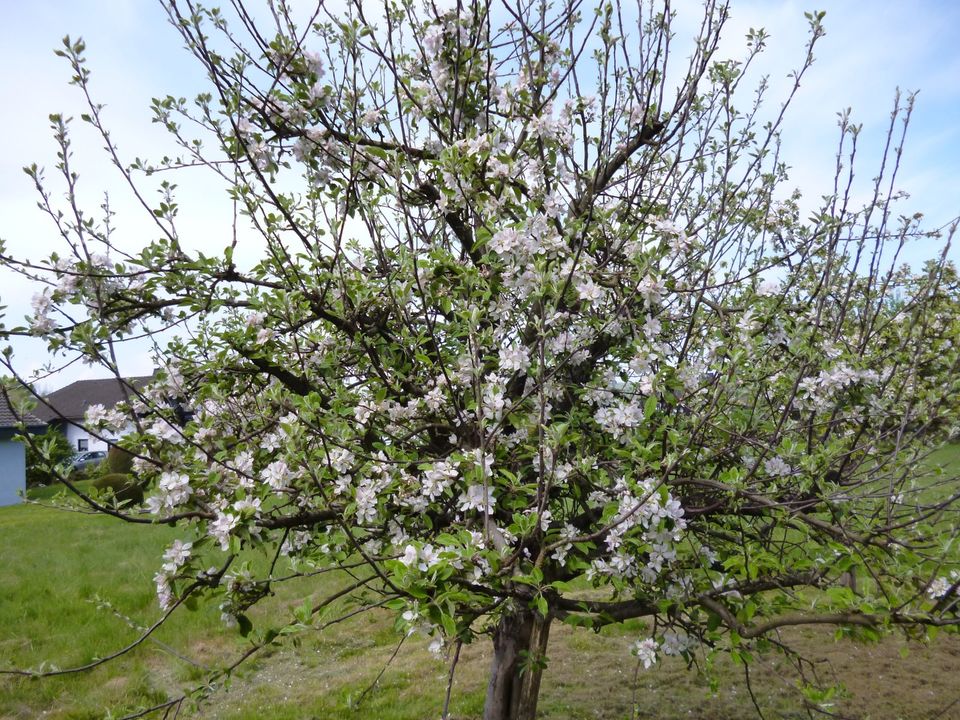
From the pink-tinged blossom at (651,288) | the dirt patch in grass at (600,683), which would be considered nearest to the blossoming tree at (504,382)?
the pink-tinged blossom at (651,288)

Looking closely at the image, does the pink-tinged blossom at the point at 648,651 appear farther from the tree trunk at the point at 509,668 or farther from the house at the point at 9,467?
the house at the point at 9,467

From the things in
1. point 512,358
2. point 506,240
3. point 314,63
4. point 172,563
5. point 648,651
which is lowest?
point 648,651

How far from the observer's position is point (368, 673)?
20.3 ft

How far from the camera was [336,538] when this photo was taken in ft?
10.3

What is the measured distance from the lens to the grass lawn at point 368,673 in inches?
216

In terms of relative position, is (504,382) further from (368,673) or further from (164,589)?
(368,673)

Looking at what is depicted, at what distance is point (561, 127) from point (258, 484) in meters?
2.18

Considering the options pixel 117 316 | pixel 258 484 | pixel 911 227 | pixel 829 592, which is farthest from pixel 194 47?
pixel 911 227

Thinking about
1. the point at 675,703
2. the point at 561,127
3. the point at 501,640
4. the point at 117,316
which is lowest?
the point at 675,703

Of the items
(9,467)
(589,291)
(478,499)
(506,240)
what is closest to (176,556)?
(478,499)

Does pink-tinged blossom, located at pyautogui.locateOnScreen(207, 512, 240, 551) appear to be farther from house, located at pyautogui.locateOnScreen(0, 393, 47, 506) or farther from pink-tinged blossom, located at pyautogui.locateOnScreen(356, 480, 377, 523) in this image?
house, located at pyautogui.locateOnScreen(0, 393, 47, 506)

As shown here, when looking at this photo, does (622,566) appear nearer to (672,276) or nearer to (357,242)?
(672,276)

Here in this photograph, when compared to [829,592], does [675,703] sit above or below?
below

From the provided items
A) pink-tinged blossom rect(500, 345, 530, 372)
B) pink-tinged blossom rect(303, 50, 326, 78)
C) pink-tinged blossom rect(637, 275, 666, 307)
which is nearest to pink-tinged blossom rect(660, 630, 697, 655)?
pink-tinged blossom rect(500, 345, 530, 372)
